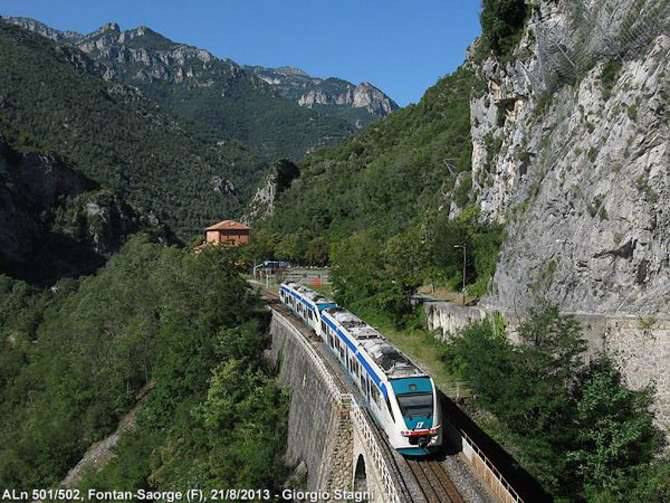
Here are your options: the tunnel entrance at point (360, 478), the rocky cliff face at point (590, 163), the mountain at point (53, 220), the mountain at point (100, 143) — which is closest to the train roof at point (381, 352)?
the tunnel entrance at point (360, 478)

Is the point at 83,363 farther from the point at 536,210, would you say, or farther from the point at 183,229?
the point at 183,229

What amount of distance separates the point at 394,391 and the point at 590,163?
14257mm

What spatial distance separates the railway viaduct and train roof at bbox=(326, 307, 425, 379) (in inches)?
75.6

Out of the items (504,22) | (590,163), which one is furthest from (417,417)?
(504,22)

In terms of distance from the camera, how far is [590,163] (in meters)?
26.9

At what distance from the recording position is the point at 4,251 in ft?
379

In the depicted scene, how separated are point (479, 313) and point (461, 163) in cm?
3262

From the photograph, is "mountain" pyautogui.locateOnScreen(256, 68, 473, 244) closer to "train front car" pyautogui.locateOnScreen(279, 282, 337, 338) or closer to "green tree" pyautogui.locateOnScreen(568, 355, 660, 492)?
"train front car" pyautogui.locateOnScreen(279, 282, 337, 338)

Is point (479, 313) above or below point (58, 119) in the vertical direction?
below

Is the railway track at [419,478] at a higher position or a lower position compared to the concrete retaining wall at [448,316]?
lower

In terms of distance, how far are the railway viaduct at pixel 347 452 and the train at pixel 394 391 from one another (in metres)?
0.57

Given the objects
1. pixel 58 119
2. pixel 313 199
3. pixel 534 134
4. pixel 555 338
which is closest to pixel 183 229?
pixel 58 119

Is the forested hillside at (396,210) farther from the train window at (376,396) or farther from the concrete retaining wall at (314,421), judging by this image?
the train window at (376,396)

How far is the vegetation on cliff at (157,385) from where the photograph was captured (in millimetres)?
32656
